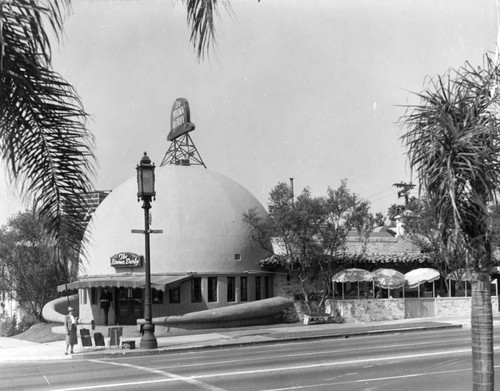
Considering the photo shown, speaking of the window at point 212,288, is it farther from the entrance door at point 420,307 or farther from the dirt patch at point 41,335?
the entrance door at point 420,307

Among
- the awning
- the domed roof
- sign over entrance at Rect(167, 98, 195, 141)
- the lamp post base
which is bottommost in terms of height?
the lamp post base

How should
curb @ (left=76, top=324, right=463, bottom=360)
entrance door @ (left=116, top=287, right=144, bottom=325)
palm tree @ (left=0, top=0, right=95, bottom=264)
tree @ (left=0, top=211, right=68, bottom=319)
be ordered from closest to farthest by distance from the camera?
palm tree @ (left=0, top=0, right=95, bottom=264)
curb @ (left=76, top=324, right=463, bottom=360)
entrance door @ (left=116, top=287, right=144, bottom=325)
tree @ (left=0, top=211, right=68, bottom=319)

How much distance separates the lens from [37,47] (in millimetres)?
3803

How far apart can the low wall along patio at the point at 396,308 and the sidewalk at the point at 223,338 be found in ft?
4.86

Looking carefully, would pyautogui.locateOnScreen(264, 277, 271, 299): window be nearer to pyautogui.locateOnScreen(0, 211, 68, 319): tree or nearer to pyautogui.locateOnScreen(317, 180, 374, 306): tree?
pyautogui.locateOnScreen(317, 180, 374, 306): tree

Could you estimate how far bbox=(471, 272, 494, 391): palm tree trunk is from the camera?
667 centimetres

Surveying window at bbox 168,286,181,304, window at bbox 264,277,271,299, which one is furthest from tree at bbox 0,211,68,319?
window at bbox 264,277,271,299

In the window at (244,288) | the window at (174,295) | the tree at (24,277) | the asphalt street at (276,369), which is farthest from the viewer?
the tree at (24,277)

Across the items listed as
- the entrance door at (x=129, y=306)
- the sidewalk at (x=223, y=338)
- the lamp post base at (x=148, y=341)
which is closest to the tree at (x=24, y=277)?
the entrance door at (x=129, y=306)

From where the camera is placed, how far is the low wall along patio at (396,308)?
32375 millimetres

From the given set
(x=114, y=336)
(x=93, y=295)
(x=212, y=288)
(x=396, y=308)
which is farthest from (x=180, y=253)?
(x=396, y=308)

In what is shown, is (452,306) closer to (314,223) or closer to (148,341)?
(314,223)

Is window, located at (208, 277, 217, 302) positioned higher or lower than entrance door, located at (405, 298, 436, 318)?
higher

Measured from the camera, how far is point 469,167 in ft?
21.8
